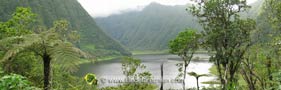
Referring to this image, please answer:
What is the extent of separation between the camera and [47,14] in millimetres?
198750

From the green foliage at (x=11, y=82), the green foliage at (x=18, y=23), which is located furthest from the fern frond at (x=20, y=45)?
the green foliage at (x=18, y=23)

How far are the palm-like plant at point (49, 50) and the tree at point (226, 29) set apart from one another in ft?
33.8

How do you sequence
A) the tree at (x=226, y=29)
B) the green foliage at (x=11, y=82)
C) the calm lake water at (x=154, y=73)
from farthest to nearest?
the calm lake water at (x=154, y=73), the tree at (x=226, y=29), the green foliage at (x=11, y=82)

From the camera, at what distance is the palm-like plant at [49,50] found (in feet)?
27.9

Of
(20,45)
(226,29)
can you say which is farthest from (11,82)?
(226,29)

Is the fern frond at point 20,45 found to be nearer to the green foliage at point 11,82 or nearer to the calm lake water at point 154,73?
the green foliage at point 11,82

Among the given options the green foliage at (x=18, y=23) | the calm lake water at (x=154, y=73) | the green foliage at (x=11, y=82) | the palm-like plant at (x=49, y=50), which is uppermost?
the green foliage at (x=18, y=23)

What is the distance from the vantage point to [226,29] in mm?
17219

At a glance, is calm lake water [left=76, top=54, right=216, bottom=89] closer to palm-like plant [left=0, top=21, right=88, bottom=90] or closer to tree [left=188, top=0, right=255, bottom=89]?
tree [left=188, top=0, right=255, bottom=89]

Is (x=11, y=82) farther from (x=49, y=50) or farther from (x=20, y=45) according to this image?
(x=49, y=50)

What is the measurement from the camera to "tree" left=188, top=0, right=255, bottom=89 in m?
17.1

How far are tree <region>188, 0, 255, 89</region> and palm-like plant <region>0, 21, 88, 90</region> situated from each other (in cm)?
1030

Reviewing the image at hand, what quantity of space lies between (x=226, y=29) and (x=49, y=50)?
36.4 ft

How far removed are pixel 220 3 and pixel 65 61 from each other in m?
11.4
